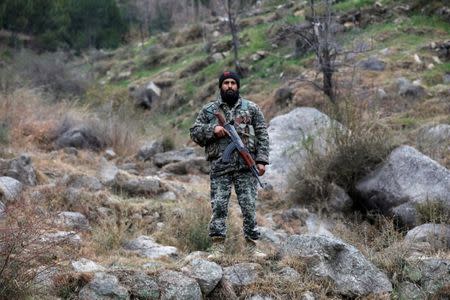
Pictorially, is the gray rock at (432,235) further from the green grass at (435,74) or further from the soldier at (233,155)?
the green grass at (435,74)

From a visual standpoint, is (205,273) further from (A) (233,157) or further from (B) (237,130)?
(B) (237,130)

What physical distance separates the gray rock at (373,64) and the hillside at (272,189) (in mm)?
44

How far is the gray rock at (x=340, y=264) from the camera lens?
5508mm

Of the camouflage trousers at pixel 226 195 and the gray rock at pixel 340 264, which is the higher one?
the camouflage trousers at pixel 226 195

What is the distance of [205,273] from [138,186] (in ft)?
12.8

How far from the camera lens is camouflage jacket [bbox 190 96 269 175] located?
5.70 meters

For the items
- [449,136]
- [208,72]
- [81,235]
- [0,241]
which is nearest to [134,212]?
[81,235]

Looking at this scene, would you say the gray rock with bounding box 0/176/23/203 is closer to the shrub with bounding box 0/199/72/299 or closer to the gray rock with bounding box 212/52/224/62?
the shrub with bounding box 0/199/72/299

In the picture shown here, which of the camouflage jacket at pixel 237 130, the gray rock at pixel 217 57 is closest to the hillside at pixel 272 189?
the camouflage jacket at pixel 237 130

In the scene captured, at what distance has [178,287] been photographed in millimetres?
5000

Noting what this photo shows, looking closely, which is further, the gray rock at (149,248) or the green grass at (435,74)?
the green grass at (435,74)

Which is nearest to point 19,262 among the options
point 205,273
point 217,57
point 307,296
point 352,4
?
point 205,273

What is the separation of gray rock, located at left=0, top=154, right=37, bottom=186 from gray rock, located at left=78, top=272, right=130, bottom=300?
380cm

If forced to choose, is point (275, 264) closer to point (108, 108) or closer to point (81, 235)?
point (81, 235)
